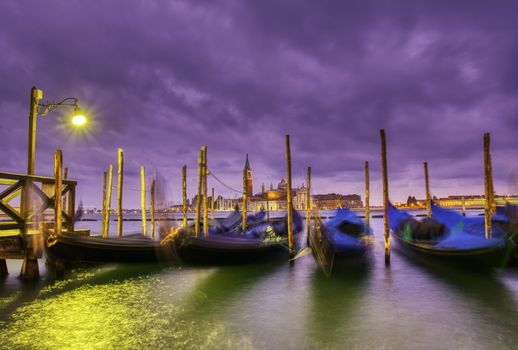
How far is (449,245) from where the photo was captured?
37.7 ft

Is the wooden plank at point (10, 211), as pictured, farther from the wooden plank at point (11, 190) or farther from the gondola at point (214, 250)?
the gondola at point (214, 250)

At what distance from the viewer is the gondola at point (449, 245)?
9990mm

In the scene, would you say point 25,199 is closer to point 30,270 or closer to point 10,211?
point 10,211

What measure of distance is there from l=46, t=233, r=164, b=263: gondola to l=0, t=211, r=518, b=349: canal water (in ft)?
2.25

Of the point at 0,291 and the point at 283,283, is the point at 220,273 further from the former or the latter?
the point at 0,291

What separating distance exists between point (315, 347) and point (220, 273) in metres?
6.20

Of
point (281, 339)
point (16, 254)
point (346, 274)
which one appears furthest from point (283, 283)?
point (16, 254)

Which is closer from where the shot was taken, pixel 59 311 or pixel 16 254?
pixel 59 311

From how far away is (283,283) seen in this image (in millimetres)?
10094

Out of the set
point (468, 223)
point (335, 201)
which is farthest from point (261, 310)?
point (335, 201)

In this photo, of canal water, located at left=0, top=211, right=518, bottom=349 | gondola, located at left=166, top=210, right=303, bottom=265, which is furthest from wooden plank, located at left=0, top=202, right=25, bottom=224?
gondola, located at left=166, top=210, right=303, bottom=265

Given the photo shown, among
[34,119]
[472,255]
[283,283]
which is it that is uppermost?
[34,119]

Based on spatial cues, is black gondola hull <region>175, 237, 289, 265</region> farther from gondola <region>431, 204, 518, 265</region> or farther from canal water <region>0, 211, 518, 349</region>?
gondola <region>431, 204, 518, 265</region>

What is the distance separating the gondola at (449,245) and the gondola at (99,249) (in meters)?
9.99
